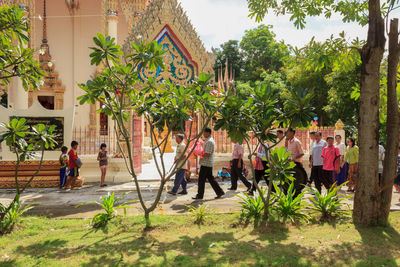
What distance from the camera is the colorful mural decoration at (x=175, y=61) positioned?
10.2m

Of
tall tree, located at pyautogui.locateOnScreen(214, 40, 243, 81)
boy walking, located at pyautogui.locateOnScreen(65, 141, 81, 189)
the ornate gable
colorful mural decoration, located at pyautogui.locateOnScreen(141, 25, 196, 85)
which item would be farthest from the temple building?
tall tree, located at pyautogui.locateOnScreen(214, 40, 243, 81)

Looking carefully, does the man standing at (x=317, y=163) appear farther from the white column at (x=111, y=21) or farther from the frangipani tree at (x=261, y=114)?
the white column at (x=111, y=21)

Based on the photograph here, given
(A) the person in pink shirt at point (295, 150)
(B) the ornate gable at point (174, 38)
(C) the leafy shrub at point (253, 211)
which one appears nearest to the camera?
(C) the leafy shrub at point (253, 211)

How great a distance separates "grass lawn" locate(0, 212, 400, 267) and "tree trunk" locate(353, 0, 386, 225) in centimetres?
36

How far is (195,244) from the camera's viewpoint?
433 centimetres

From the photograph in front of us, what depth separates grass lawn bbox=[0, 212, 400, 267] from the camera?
3791 millimetres

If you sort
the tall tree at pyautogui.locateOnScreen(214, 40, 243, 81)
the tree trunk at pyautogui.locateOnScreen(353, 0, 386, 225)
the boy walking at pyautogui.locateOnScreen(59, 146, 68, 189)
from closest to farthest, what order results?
the tree trunk at pyautogui.locateOnScreen(353, 0, 386, 225)
the boy walking at pyautogui.locateOnScreen(59, 146, 68, 189)
the tall tree at pyautogui.locateOnScreen(214, 40, 243, 81)

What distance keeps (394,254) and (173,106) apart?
10.8ft

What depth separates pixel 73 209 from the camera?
6.53 m

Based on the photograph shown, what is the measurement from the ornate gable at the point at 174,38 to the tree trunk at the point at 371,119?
5836mm

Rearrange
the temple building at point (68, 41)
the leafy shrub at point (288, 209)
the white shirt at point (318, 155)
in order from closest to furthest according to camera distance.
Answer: the leafy shrub at point (288, 209) < the white shirt at point (318, 155) < the temple building at point (68, 41)

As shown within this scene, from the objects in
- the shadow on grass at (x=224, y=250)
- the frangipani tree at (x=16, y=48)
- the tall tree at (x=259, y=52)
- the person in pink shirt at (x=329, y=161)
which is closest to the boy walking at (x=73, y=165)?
the frangipani tree at (x=16, y=48)

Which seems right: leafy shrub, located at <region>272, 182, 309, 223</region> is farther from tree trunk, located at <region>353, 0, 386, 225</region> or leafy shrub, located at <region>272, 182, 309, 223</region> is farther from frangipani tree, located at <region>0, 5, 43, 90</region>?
frangipani tree, located at <region>0, 5, 43, 90</region>

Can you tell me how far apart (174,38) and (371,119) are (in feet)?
22.4
